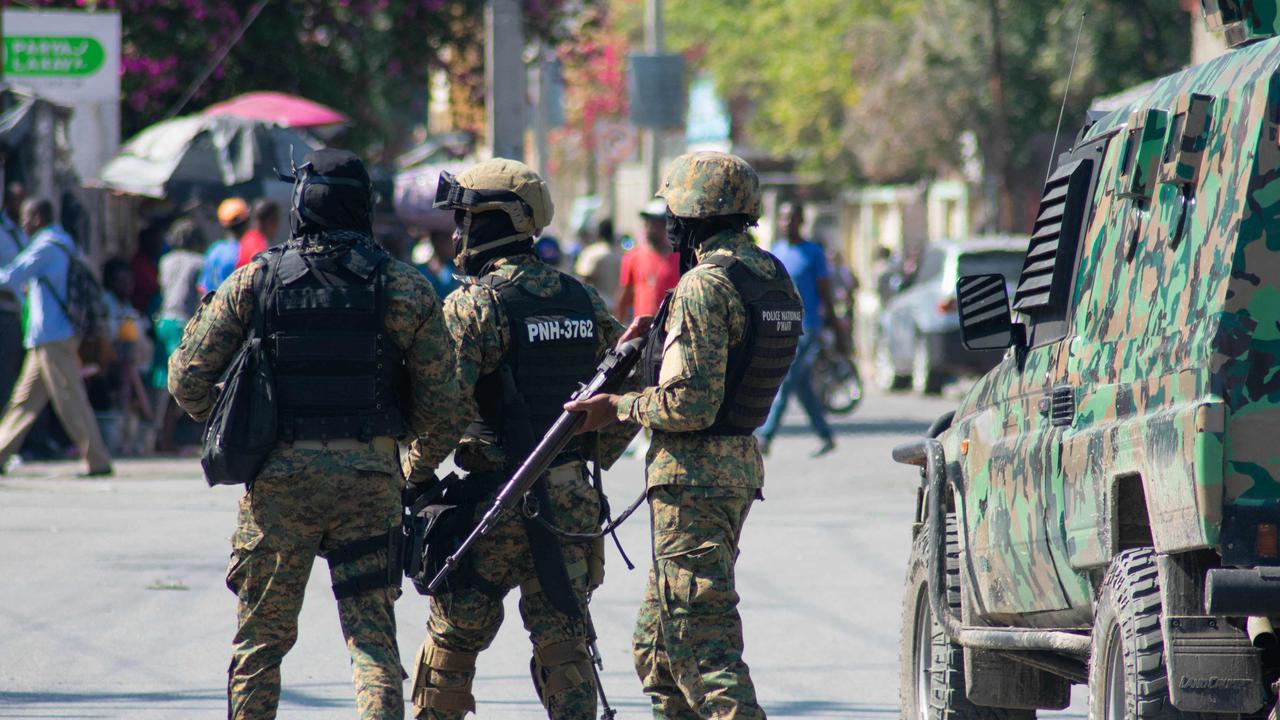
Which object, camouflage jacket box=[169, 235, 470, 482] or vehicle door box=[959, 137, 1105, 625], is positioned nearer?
vehicle door box=[959, 137, 1105, 625]

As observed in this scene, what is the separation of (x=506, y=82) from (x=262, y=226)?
236cm

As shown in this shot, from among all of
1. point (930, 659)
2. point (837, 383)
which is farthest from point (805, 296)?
point (930, 659)

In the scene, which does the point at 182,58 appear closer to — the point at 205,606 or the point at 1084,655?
the point at 205,606

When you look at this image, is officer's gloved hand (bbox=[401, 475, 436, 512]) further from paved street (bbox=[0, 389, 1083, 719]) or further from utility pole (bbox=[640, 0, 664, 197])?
utility pole (bbox=[640, 0, 664, 197])

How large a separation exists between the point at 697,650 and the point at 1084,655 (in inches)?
39.5

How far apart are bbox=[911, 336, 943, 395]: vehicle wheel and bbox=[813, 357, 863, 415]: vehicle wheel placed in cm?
220

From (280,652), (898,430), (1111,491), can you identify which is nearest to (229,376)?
(280,652)

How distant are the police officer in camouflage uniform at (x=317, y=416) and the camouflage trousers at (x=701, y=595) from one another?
2.43 ft

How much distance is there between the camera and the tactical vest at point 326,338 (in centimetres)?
533

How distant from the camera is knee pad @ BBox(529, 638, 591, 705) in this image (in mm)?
5684

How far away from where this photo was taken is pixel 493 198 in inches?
229

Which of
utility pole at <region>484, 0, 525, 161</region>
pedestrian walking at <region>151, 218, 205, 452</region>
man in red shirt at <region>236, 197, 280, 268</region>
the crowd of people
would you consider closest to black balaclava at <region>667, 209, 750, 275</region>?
the crowd of people

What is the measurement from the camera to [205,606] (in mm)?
8914

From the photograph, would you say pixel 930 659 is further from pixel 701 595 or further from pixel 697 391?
pixel 697 391
